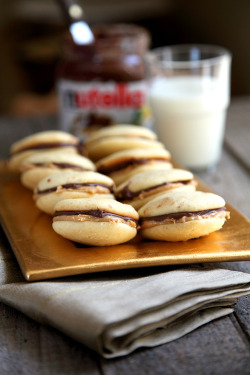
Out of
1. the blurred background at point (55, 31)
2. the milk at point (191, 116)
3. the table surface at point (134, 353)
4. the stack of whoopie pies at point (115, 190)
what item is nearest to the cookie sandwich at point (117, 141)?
the stack of whoopie pies at point (115, 190)

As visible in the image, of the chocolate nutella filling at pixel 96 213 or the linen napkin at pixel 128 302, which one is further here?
the chocolate nutella filling at pixel 96 213

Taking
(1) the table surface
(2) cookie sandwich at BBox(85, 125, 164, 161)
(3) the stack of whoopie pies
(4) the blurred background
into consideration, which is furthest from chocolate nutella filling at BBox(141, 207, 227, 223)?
(4) the blurred background

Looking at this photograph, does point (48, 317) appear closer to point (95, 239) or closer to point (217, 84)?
point (95, 239)

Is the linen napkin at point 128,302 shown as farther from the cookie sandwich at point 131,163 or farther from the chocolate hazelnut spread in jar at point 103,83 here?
the chocolate hazelnut spread in jar at point 103,83

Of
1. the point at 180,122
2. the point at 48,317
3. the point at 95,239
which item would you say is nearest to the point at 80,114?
the point at 180,122

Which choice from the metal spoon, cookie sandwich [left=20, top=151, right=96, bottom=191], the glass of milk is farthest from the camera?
the metal spoon

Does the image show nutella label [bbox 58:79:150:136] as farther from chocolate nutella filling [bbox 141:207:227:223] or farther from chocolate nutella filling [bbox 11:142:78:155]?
chocolate nutella filling [bbox 141:207:227:223]
